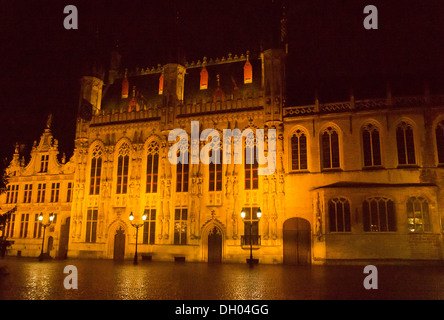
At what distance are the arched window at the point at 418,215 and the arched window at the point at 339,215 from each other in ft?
13.5

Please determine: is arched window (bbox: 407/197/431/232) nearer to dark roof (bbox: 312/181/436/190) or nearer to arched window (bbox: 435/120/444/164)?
dark roof (bbox: 312/181/436/190)

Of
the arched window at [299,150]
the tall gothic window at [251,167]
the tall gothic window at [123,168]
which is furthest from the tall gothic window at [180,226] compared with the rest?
the arched window at [299,150]

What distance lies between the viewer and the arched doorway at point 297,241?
27844 mm

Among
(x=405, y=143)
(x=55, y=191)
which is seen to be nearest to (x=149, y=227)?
(x=55, y=191)

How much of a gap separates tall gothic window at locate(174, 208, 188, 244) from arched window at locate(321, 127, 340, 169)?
39.7ft

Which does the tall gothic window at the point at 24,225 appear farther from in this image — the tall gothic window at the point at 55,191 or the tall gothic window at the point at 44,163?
the tall gothic window at the point at 44,163

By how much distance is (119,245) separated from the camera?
32.0 m

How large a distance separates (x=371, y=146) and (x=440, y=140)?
478cm

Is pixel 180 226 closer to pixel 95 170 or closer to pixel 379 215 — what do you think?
pixel 95 170

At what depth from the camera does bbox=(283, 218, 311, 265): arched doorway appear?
27.8 meters

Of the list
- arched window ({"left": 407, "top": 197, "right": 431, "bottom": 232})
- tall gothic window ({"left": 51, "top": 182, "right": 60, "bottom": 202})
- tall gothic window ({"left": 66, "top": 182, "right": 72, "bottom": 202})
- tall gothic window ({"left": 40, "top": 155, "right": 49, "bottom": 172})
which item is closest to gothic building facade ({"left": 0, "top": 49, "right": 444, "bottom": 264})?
arched window ({"left": 407, "top": 197, "right": 431, "bottom": 232})

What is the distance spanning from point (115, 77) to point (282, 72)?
61.6 ft
